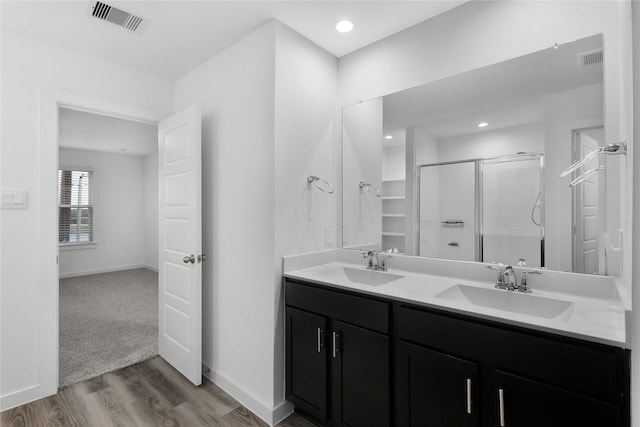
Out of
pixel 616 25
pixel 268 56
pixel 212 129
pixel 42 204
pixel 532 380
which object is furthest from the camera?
pixel 212 129

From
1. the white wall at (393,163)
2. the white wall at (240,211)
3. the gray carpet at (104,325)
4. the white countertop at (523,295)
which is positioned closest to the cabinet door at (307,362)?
the white wall at (240,211)

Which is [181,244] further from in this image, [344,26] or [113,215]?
[113,215]

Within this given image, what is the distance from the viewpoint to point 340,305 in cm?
175

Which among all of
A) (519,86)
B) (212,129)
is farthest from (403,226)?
(212,129)

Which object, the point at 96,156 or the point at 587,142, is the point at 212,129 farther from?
the point at 96,156

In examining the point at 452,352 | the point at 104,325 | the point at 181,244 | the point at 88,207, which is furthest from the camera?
the point at 88,207

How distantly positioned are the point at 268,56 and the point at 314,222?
3.75ft

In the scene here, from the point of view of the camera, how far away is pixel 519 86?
171 cm

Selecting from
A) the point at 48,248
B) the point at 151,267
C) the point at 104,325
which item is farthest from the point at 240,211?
the point at 151,267

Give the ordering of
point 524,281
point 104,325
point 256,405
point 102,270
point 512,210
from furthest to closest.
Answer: point 102,270 < point 104,325 < point 256,405 < point 512,210 < point 524,281

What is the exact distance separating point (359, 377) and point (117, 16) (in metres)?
2.57

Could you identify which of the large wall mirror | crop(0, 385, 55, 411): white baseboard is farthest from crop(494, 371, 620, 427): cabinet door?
crop(0, 385, 55, 411): white baseboard

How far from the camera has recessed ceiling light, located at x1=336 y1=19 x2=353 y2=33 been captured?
2.02 metres

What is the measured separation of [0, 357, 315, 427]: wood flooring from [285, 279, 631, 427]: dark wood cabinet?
438 mm
